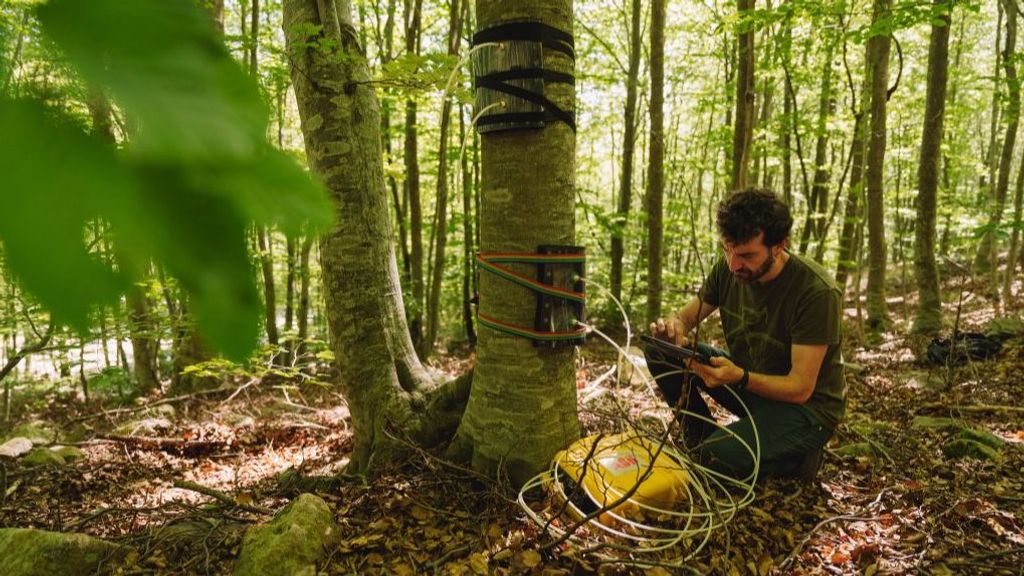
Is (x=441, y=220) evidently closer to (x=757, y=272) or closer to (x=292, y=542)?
(x=757, y=272)

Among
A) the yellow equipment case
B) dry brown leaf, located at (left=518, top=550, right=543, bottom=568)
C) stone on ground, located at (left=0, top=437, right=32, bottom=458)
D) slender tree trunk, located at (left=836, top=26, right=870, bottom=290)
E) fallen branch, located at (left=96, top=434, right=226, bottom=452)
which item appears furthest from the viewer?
slender tree trunk, located at (left=836, top=26, right=870, bottom=290)

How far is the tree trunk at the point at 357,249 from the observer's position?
2785mm

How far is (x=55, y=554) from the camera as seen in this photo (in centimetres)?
211

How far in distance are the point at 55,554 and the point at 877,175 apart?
10194 mm

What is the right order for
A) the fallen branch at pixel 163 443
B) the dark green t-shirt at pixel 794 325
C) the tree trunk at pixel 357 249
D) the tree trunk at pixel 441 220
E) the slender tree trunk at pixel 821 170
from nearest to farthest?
the dark green t-shirt at pixel 794 325, the tree trunk at pixel 357 249, the fallen branch at pixel 163 443, the tree trunk at pixel 441 220, the slender tree trunk at pixel 821 170

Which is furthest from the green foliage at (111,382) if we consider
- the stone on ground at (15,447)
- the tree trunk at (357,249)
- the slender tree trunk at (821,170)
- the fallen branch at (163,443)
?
the slender tree trunk at (821,170)

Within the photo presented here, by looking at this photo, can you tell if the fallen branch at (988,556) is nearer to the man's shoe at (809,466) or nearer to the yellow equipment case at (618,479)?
the man's shoe at (809,466)

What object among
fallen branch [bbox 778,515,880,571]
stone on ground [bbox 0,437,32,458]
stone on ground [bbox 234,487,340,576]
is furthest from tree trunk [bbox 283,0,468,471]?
stone on ground [bbox 0,437,32,458]

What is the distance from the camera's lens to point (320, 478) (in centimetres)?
297

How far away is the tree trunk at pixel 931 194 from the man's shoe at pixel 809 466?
652 cm

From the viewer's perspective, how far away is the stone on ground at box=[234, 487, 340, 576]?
1873 mm

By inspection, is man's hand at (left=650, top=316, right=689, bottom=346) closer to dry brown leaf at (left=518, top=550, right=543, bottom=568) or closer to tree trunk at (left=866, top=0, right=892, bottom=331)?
dry brown leaf at (left=518, top=550, right=543, bottom=568)

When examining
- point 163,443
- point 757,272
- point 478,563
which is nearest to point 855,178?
point 757,272

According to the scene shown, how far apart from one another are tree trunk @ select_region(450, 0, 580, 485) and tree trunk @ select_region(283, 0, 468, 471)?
67 centimetres
